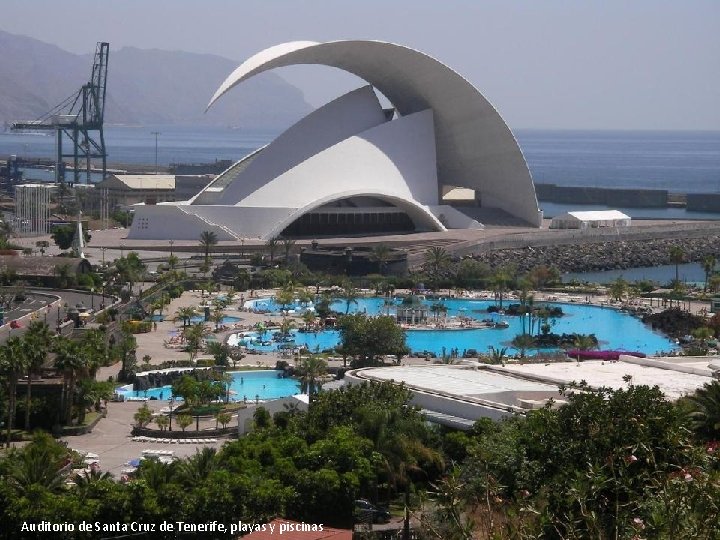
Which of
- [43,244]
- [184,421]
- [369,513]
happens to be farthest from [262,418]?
[43,244]

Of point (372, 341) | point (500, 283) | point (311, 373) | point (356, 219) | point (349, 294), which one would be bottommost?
point (311, 373)

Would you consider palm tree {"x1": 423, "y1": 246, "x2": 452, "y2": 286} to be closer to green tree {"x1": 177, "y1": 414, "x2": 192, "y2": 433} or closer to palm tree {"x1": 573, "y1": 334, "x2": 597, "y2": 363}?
palm tree {"x1": 573, "y1": 334, "x2": 597, "y2": 363}

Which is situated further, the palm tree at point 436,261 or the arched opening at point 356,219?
the arched opening at point 356,219

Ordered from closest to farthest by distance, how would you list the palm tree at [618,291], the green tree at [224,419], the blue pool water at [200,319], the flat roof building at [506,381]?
the flat roof building at [506,381] < the green tree at [224,419] < the blue pool water at [200,319] < the palm tree at [618,291]

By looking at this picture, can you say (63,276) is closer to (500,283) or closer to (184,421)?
(500,283)

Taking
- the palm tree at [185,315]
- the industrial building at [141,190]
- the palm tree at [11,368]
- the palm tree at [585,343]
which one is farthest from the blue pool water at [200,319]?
the industrial building at [141,190]

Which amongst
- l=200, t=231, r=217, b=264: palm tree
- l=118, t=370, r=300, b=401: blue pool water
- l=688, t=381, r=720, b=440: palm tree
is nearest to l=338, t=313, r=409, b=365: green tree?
l=118, t=370, r=300, b=401: blue pool water

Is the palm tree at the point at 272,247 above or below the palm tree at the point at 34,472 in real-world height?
above

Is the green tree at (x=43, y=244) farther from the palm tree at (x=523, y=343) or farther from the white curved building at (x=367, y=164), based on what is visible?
the palm tree at (x=523, y=343)
